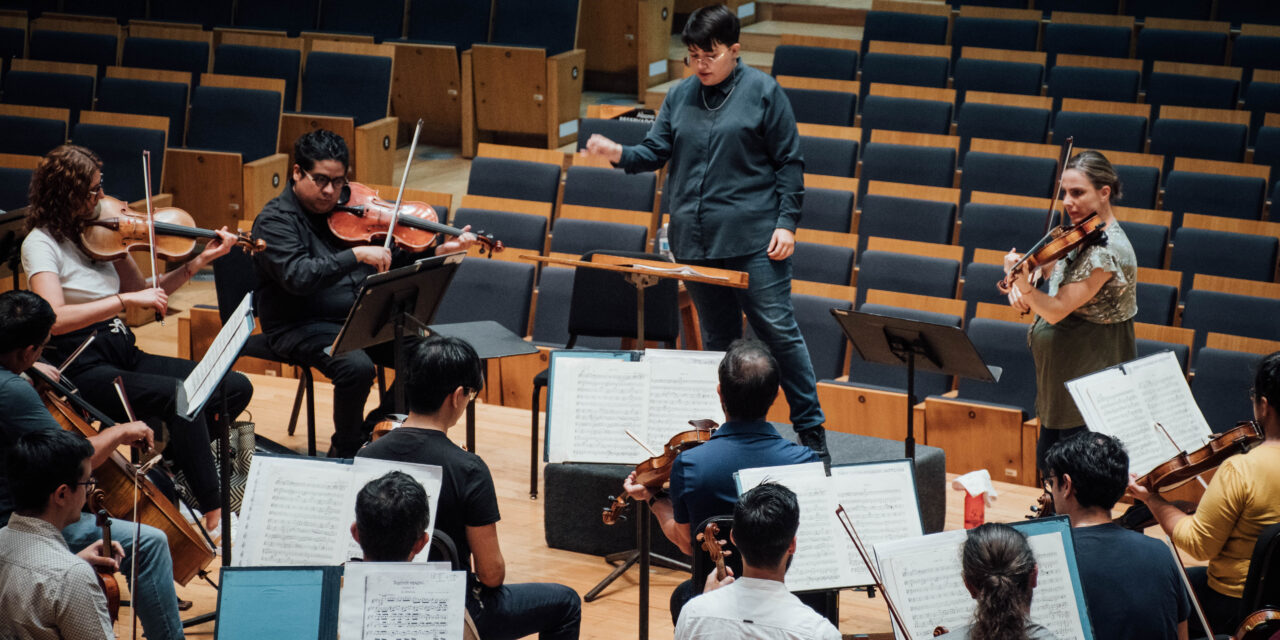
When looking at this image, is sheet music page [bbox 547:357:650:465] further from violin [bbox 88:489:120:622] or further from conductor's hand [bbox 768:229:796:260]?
violin [bbox 88:489:120:622]

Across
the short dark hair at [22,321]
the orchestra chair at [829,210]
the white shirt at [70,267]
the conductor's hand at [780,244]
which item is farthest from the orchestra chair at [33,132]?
the conductor's hand at [780,244]

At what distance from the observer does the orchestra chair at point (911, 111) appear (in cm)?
635

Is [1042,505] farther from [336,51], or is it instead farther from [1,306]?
[336,51]

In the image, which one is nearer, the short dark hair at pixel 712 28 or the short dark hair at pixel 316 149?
the short dark hair at pixel 712 28

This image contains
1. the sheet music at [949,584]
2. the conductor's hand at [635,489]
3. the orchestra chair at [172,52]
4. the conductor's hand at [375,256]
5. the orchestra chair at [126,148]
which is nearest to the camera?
the sheet music at [949,584]

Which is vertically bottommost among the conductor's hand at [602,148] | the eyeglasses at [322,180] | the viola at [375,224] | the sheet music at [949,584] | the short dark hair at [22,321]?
the sheet music at [949,584]

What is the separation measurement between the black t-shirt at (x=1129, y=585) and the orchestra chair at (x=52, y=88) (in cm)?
627

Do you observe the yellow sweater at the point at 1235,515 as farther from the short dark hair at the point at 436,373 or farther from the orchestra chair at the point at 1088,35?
the orchestra chair at the point at 1088,35

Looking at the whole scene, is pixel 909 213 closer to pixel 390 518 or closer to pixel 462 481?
pixel 462 481

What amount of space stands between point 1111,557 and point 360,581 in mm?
1357

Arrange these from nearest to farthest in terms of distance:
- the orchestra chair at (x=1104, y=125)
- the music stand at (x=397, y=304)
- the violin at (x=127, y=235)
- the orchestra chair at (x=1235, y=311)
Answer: the music stand at (x=397, y=304)
the violin at (x=127, y=235)
the orchestra chair at (x=1235, y=311)
the orchestra chair at (x=1104, y=125)

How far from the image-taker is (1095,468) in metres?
2.35

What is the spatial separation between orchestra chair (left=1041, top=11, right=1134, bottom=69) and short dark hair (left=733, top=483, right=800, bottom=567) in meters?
5.59

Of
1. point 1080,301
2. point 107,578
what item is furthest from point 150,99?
point 1080,301
